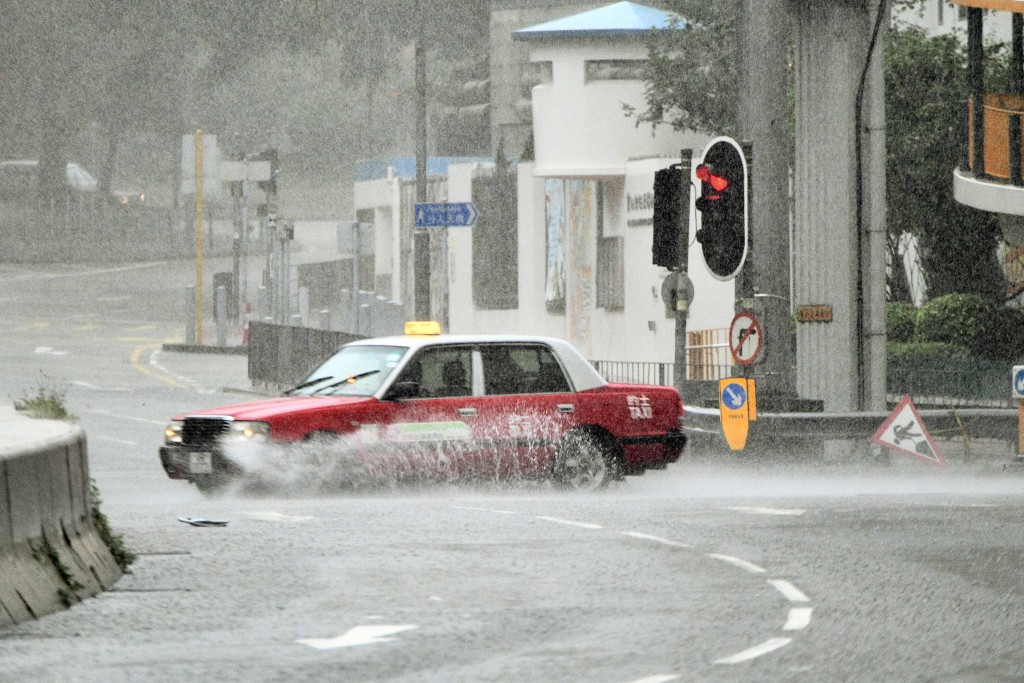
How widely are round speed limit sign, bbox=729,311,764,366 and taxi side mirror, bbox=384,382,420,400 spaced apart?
5057 mm

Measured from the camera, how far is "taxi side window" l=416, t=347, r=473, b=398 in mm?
16734

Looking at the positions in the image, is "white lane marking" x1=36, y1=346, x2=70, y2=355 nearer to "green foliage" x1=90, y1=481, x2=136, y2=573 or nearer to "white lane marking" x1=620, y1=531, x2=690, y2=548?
"white lane marking" x1=620, y1=531, x2=690, y2=548

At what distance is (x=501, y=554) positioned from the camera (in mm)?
11500

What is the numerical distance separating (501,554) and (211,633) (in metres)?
3.03

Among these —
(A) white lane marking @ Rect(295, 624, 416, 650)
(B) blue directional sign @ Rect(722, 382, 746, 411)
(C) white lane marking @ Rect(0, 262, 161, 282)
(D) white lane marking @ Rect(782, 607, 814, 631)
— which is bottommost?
(D) white lane marking @ Rect(782, 607, 814, 631)

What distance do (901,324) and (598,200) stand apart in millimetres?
8957

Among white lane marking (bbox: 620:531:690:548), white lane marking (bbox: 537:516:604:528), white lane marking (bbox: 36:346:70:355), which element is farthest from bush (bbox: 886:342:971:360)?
white lane marking (bbox: 620:531:690:548)

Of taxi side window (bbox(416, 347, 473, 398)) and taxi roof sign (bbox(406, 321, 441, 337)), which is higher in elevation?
taxi roof sign (bbox(406, 321, 441, 337))

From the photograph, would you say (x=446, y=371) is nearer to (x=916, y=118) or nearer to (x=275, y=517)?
(x=275, y=517)

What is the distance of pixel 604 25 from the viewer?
4253cm

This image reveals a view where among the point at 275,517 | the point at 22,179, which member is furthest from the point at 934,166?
the point at 22,179

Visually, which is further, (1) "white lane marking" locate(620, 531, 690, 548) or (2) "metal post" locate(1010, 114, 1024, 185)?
(2) "metal post" locate(1010, 114, 1024, 185)

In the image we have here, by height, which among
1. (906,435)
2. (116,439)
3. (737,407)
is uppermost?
(737,407)

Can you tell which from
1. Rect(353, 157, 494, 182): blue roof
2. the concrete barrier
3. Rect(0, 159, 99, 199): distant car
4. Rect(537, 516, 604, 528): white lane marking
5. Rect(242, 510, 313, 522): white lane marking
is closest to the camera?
the concrete barrier
